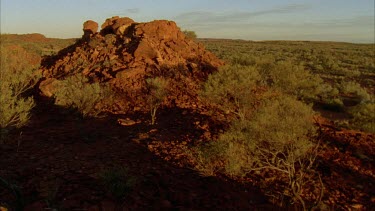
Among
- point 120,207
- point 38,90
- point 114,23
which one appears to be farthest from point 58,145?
point 114,23

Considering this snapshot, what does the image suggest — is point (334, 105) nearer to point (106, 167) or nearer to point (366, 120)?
point (366, 120)

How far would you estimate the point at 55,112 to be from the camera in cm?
1402

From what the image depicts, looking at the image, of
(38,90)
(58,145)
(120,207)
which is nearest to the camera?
(120,207)

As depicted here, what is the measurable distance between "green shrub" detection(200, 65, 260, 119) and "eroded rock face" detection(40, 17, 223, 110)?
70.5 inches

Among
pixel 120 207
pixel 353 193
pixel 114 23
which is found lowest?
pixel 353 193

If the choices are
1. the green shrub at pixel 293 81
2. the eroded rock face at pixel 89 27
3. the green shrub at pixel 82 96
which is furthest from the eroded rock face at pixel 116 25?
the green shrub at pixel 293 81

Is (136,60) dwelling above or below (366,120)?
above

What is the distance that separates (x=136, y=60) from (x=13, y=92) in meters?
5.37

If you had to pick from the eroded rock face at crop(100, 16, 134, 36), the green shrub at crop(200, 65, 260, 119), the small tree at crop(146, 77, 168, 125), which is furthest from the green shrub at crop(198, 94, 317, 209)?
the eroded rock face at crop(100, 16, 134, 36)

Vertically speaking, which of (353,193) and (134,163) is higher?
(134,163)

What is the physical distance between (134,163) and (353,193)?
5119mm

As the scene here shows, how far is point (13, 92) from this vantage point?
46.0 ft

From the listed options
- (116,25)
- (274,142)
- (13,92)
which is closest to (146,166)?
(274,142)

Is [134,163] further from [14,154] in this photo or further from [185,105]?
[185,105]
